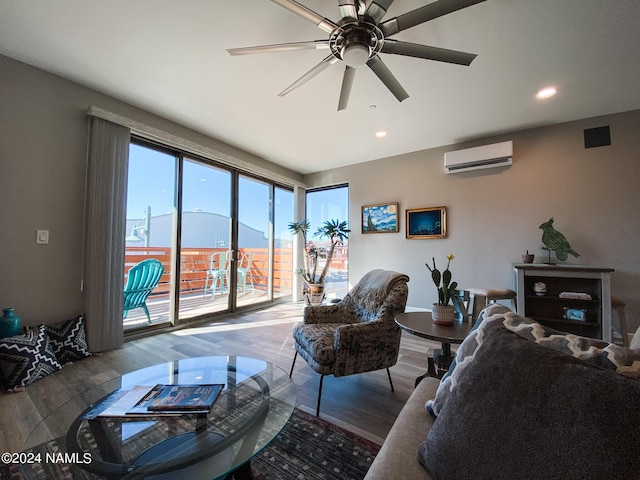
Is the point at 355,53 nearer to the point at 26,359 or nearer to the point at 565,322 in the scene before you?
the point at 26,359

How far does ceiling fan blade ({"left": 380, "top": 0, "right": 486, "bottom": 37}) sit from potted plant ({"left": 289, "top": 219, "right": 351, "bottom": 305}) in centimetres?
328

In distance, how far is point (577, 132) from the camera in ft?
10.0

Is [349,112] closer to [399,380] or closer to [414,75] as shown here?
[414,75]

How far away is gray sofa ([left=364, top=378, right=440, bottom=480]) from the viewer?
0.72m

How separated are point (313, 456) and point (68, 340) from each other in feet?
8.16

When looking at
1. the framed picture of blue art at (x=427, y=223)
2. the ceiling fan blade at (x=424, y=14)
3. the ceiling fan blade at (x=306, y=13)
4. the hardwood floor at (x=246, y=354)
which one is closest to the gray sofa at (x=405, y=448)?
the hardwood floor at (x=246, y=354)

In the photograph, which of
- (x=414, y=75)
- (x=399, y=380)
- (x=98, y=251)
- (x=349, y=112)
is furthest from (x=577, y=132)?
(x=98, y=251)

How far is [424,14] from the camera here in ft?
4.54

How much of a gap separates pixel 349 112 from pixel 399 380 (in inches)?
109

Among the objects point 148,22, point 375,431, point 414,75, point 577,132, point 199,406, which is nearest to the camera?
point 199,406

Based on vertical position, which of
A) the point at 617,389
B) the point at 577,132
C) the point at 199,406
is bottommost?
the point at 199,406

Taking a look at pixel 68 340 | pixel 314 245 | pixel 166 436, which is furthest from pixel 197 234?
pixel 166 436

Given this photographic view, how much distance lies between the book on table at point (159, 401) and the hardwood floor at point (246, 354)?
72cm

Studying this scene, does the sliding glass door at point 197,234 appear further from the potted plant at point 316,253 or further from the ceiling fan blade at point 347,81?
→ the ceiling fan blade at point 347,81
